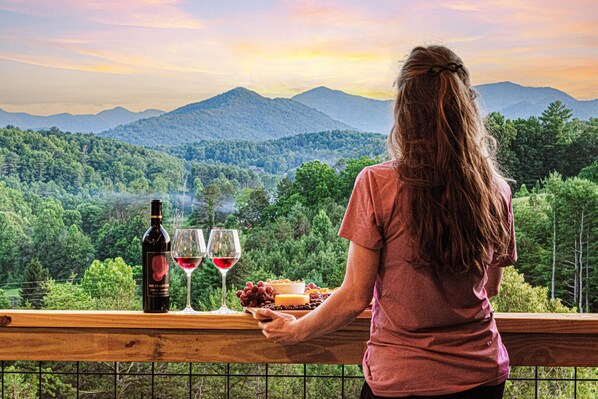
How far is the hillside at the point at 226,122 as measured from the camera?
704 centimetres

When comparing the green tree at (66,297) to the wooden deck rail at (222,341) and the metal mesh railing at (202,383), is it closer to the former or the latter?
the metal mesh railing at (202,383)

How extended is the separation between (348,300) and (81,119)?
5839 millimetres

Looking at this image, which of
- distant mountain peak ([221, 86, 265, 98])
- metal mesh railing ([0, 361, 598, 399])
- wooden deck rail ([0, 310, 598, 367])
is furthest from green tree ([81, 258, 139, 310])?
wooden deck rail ([0, 310, 598, 367])

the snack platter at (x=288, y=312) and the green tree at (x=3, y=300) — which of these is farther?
the green tree at (x=3, y=300)

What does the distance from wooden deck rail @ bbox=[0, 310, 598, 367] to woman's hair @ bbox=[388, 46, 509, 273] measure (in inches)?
26.7

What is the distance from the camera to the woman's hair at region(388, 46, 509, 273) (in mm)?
1528

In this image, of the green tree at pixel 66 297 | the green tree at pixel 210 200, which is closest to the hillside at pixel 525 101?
the green tree at pixel 210 200

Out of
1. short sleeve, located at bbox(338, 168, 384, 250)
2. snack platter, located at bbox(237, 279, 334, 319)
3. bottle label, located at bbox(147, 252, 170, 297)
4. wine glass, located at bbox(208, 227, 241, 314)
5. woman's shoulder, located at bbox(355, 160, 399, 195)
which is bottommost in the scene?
snack platter, located at bbox(237, 279, 334, 319)

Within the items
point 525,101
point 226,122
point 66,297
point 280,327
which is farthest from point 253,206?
point 280,327

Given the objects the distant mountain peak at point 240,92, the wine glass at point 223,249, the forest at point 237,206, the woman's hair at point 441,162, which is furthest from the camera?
the distant mountain peak at point 240,92

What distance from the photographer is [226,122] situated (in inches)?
280

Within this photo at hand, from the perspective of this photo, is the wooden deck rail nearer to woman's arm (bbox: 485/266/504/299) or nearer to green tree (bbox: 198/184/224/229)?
woman's arm (bbox: 485/266/504/299)

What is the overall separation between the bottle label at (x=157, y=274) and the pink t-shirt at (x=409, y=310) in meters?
0.70

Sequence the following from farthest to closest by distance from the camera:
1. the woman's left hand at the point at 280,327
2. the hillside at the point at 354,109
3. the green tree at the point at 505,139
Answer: the hillside at the point at 354,109 < the green tree at the point at 505,139 < the woman's left hand at the point at 280,327
